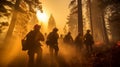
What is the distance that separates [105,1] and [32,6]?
33.6 ft

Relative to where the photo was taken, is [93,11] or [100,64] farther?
[93,11]

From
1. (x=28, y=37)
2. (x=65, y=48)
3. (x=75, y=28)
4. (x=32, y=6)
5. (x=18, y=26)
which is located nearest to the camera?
(x=28, y=37)

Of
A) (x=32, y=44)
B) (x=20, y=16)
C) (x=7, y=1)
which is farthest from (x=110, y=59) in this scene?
(x=20, y=16)

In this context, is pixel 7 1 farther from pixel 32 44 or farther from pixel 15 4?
pixel 32 44

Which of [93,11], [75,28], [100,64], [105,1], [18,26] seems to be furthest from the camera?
[75,28]

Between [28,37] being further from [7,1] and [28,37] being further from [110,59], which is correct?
[7,1]

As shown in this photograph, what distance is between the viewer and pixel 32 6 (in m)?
26.6

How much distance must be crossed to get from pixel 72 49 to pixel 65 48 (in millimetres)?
826

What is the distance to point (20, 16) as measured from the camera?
28.0 m

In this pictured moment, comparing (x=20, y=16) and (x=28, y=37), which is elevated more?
(x=20, y=16)

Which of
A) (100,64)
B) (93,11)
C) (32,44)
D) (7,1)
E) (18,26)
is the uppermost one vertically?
(93,11)

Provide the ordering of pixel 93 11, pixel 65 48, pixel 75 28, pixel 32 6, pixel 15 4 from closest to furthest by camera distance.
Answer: pixel 65 48 → pixel 15 4 → pixel 32 6 → pixel 93 11 → pixel 75 28

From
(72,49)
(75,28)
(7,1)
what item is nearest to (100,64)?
(72,49)

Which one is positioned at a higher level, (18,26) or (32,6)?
(32,6)
